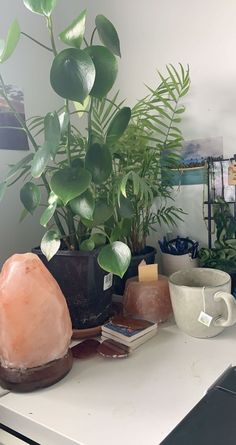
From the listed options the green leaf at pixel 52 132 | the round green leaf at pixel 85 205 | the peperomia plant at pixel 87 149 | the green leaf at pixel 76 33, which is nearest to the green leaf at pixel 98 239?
the peperomia plant at pixel 87 149

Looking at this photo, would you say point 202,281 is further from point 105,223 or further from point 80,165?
point 80,165

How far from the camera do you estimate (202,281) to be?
0.83 metres

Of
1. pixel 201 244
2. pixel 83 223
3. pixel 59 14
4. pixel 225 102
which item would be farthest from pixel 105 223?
pixel 59 14

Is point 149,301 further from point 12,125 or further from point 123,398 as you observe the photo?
point 12,125

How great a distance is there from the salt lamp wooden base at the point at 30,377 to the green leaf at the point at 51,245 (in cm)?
20

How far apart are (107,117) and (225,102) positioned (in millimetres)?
344

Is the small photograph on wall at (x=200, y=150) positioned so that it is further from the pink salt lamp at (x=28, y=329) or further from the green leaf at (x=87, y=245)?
the pink salt lamp at (x=28, y=329)

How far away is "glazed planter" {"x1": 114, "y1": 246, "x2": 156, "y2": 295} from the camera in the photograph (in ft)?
3.05

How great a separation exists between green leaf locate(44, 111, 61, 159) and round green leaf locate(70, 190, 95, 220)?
10 centimetres

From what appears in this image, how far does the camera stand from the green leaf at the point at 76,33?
577 millimetres

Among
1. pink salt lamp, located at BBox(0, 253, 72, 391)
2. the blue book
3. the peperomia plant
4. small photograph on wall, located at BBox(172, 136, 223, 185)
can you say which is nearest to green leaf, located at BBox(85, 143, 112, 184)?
the peperomia plant

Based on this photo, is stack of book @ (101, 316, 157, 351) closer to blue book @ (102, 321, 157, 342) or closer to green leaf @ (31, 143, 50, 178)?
blue book @ (102, 321, 157, 342)

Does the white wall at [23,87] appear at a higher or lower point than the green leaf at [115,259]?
higher

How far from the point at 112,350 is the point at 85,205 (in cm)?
30
